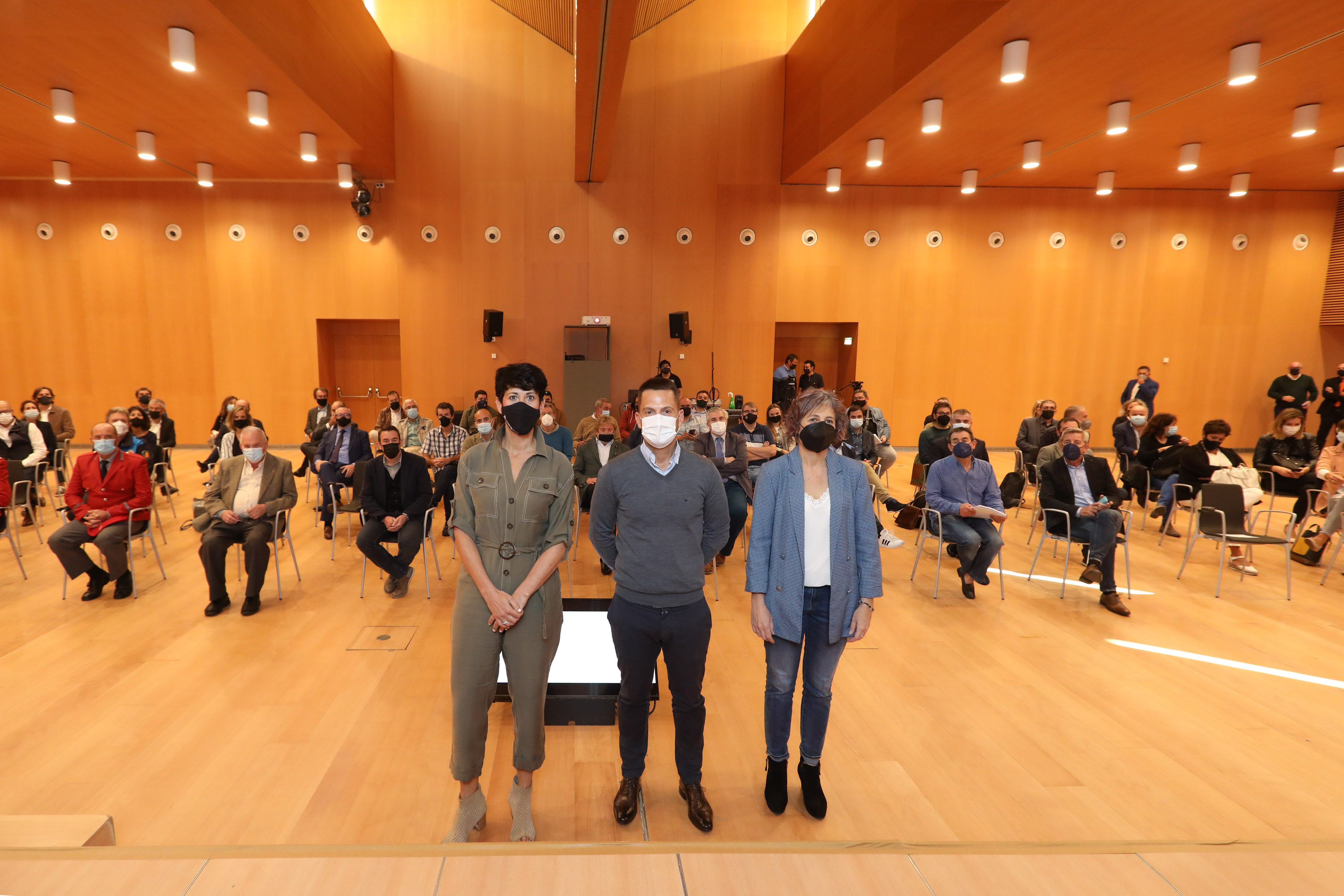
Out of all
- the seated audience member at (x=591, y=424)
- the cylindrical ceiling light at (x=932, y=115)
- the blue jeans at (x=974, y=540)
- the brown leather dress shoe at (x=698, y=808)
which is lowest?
the brown leather dress shoe at (x=698, y=808)

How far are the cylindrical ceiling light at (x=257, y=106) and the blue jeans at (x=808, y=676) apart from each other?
806cm

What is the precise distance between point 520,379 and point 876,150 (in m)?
7.97

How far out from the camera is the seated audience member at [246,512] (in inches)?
181

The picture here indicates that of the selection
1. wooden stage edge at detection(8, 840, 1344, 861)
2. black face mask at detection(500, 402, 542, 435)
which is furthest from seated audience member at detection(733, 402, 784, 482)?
wooden stage edge at detection(8, 840, 1344, 861)

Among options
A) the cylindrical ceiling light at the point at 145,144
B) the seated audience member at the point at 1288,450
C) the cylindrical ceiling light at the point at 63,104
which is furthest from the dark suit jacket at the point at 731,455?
the cylindrical ceiling light at the point at 145,144

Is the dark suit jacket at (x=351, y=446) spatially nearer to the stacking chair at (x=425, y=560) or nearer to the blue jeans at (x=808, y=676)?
the stacking chair at (x=425, y=560)

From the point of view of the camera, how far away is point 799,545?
2418mm

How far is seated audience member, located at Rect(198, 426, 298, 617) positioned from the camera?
4594 millimetres

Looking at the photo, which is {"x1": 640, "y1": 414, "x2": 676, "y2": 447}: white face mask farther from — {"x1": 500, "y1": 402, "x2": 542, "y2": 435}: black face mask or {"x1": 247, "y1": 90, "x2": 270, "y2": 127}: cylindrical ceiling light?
{"x1": 247, "y1": 90, "x2": 270, "y2": 127}: cylindrical ceiling light

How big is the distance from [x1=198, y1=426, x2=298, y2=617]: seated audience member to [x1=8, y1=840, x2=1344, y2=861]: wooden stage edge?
3.32 m

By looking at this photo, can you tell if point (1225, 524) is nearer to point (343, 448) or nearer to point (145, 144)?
point (343, 448)

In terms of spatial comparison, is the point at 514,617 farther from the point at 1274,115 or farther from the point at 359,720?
the point at 1274,115

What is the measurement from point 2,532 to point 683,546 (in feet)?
20.9

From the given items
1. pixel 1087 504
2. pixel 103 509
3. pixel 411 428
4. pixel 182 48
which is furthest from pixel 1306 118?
pixel 103 509
